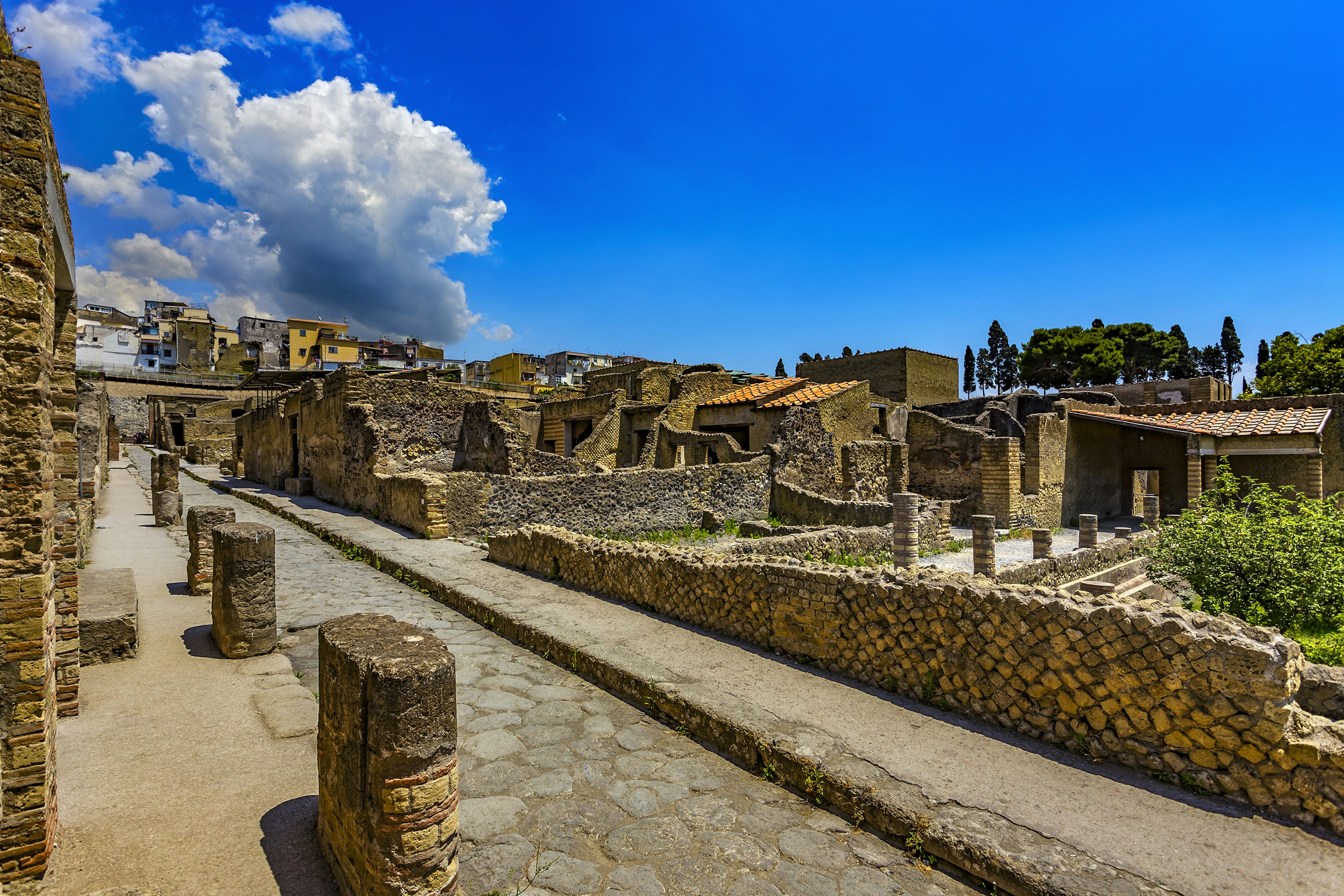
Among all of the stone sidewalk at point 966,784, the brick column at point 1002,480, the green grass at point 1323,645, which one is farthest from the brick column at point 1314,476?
the stone sidewalk at point 966,784

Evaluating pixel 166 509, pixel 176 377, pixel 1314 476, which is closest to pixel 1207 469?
pixel 1314 476

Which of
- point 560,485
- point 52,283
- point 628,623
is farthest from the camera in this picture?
point 560,485

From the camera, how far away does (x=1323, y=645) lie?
552cm

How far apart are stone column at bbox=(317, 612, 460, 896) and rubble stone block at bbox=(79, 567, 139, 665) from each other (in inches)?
144

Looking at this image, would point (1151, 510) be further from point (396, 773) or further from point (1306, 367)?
point (1306, 367)

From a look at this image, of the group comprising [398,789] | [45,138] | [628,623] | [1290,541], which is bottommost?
[628,623]

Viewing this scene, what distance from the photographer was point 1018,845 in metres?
2.97

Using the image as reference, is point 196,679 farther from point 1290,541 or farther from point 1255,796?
point 1290,541

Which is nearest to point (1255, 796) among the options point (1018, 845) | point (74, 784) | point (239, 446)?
point (1018, 845)

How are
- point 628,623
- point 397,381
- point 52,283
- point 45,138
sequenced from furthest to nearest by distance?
point 397,381
point 628,623
point 52,283
point 45,138

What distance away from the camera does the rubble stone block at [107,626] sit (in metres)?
4.88

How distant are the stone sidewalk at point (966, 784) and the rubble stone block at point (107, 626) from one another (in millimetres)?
3062

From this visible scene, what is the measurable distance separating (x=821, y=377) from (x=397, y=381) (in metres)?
31.0

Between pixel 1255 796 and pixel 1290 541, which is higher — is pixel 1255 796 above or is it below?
below
